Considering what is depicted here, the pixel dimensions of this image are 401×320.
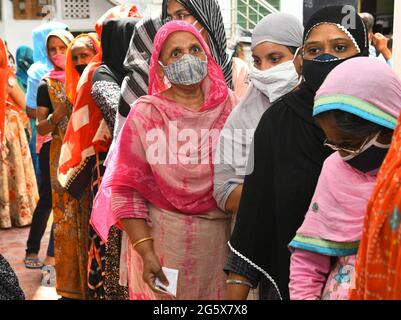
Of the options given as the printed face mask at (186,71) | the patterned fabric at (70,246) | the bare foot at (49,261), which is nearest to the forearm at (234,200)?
the printed face mask at (186,71)

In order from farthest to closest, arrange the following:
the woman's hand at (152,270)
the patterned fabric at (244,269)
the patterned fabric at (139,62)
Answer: the patterned fabric at (139,62), the woman's hand at (152,270), the patterned fabric at (244,269)

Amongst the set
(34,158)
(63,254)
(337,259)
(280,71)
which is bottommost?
(34,158)

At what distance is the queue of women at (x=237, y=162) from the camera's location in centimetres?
165

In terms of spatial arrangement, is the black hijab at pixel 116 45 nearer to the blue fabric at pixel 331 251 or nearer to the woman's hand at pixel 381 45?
the woman's hand at pixel 381 45

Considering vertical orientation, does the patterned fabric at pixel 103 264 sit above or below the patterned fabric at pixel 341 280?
below

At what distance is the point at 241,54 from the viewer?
5.29 meters

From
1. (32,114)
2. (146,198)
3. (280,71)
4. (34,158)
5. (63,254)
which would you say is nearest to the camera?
(280,71)

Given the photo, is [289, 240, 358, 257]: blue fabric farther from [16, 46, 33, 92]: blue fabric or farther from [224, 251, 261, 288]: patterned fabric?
[16, 46, 33, 92]: blue fabric

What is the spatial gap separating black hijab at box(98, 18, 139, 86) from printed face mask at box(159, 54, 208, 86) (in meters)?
1.10

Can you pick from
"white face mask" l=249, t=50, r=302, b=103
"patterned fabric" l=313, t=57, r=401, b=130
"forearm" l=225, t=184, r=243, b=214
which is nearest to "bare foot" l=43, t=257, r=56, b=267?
"forearm" l=225, t=184, r=243, b=214

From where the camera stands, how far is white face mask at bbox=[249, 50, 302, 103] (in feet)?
7.84
